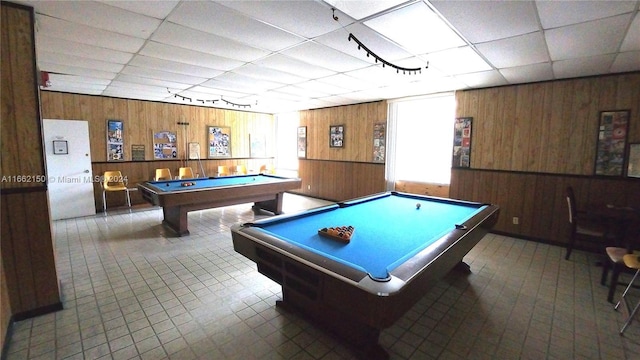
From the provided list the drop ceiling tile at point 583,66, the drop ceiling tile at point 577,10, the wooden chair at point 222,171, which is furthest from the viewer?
the wooden chair at point 222,171

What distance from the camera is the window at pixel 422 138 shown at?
221 inches

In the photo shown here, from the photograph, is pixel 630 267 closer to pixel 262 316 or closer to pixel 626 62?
pixel 626 62

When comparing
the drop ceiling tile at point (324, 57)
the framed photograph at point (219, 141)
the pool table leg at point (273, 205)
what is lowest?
the pool table leg at point (273, 205)

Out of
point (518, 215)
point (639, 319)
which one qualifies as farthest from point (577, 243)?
point (639, 319)

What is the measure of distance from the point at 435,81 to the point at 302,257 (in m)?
4.01

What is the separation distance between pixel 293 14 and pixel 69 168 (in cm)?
580

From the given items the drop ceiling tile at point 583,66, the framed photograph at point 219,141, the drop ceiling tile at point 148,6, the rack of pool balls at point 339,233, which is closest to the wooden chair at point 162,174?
the framed photograph at point 219,141

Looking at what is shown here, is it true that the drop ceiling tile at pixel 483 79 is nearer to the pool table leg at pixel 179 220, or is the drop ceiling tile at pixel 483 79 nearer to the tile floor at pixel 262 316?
the tile floor at pixel 262 316

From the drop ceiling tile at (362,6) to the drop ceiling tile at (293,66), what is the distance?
4.44ft

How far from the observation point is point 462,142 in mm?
5195

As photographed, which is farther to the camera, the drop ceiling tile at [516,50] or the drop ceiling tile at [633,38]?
the drop ceiling tile at [516,50]

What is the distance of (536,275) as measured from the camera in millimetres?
3311

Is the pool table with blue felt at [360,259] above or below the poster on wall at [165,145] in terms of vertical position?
below

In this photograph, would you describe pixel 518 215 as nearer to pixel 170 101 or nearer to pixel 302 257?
pixel 302 257
